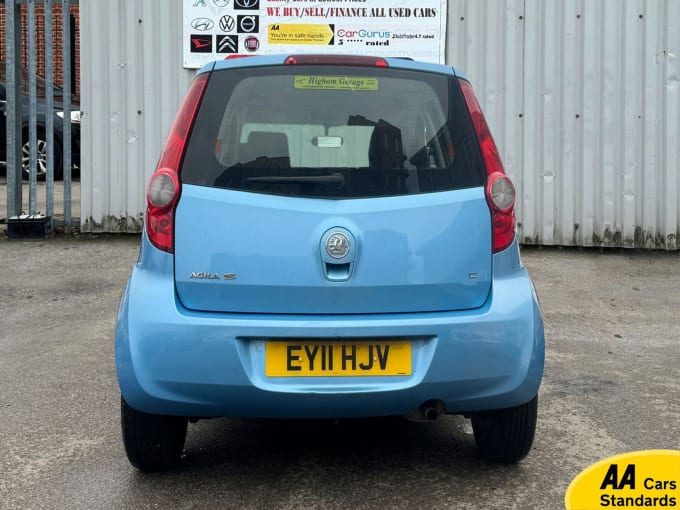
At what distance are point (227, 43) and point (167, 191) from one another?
5.71 meters

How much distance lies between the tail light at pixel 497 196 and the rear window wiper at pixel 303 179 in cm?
53

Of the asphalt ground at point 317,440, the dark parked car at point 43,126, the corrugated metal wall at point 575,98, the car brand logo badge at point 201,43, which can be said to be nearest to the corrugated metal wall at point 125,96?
the corrugated metal wall at point 575,98

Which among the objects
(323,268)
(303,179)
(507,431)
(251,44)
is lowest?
(507,431)

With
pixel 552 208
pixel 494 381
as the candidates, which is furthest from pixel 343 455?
pixel 552 208

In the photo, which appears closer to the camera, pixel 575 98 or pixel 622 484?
pixel 622 484

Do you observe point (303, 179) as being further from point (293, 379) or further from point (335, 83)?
point (293, 379)

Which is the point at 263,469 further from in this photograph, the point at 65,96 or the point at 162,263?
the point at 65,96

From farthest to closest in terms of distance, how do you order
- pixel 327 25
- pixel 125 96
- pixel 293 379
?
pixel 125 96 < pixel 327 25 < pixel 293 379

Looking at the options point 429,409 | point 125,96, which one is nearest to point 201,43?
point 125,96

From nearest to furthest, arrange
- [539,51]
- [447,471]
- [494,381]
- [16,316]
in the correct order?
[494,381] → [447,471] → [16,316] → [539,51]

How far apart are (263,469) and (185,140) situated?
51.6 inches

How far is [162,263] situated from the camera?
11.0 feet

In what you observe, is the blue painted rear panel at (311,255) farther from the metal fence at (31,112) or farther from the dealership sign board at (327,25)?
the metal fence at (31,112)

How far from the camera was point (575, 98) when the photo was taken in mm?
8812
